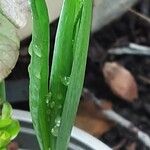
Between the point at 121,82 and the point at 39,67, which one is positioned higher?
the point at 39,67

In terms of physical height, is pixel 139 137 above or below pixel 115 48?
below

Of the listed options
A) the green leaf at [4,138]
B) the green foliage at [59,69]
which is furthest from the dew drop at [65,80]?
the green leaf at [4,138]

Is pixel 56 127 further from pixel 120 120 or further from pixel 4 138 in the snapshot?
pixel 120 120

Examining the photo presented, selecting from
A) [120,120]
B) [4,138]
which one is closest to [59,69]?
[4,138]

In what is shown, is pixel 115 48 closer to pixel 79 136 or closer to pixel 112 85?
pixel 112 85

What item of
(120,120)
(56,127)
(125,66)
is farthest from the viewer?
(125,66)

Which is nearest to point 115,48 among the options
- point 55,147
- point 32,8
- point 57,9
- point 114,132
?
point 114,132

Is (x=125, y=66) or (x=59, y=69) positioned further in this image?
(x=125, y=66)
